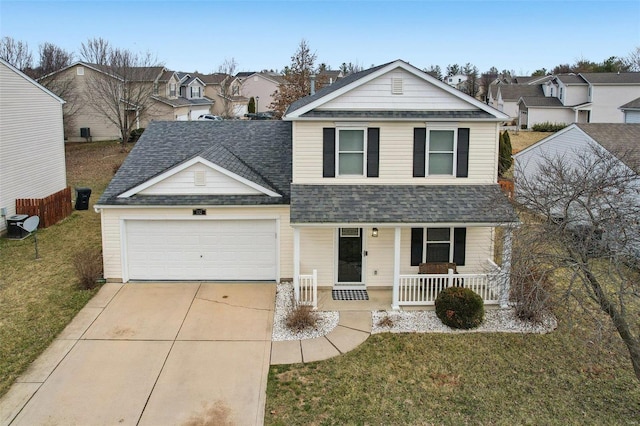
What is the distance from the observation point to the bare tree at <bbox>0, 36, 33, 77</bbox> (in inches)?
1661

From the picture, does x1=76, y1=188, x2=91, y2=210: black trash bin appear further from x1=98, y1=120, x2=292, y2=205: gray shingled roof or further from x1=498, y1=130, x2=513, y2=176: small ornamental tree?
x1=498, y1=130, x2=513, y2=176: small ornamental tree

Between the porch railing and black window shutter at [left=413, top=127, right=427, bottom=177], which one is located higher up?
black window shutter at [left=413, top=127, right=427, bottom=177]

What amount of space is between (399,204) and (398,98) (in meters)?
3.06

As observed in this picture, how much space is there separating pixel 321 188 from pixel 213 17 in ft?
37.4

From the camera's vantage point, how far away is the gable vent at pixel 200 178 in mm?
15938

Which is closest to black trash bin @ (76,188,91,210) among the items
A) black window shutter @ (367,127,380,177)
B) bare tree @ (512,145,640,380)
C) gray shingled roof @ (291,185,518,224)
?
gray shingled roof @ (291,185,518,224)

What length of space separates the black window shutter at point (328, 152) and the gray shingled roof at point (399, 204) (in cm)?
44

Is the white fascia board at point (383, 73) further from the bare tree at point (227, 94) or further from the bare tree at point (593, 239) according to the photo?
the bare tree at point (227, 94)

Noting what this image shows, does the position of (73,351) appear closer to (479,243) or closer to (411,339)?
(411,339)

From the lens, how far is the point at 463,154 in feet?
51.6

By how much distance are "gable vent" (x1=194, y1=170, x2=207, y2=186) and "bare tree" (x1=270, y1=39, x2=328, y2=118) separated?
90.4 feet

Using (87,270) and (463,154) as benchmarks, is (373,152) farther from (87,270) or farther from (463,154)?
(87,270)

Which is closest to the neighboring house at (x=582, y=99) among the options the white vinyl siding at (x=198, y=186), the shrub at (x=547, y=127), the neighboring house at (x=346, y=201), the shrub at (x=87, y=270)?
the shrub at (x=547, y=127)

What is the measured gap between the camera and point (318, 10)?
2330cm
